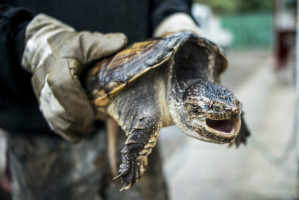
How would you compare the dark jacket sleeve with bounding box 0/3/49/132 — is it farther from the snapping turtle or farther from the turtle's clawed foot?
the turtle's clawed foot

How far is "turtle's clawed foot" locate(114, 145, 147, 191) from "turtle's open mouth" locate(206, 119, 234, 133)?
21cm

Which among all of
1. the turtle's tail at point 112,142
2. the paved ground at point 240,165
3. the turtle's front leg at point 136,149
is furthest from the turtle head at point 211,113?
the paved ground at point 240,165

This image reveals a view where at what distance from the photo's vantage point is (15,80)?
1167 mm

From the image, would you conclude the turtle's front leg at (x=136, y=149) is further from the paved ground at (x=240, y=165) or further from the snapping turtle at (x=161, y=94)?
the paved ground at (x=240, y=165)

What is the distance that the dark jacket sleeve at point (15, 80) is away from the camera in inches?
42.9

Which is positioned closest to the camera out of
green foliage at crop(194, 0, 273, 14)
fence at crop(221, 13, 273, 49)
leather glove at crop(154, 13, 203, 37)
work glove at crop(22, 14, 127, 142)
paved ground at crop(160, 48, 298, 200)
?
work glove at crop(22, 14, 127, 142)

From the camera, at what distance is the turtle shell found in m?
0.89

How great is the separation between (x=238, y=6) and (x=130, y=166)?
21613 millimetres

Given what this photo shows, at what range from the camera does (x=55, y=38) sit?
1.07m

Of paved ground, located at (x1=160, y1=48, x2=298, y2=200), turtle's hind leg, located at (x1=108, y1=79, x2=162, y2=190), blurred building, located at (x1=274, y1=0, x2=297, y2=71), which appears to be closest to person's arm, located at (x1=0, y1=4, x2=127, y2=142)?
turtle's hind leg, located at (x1=108, y1=79, x2=162, y2=190)

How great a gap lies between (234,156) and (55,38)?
241 cm

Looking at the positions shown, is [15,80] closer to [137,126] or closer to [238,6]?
[137,126]

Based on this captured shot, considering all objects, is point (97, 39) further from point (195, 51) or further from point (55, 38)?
point (195, 51)

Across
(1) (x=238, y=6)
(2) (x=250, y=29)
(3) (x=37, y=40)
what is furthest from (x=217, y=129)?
(1) (x=238, y=6)
